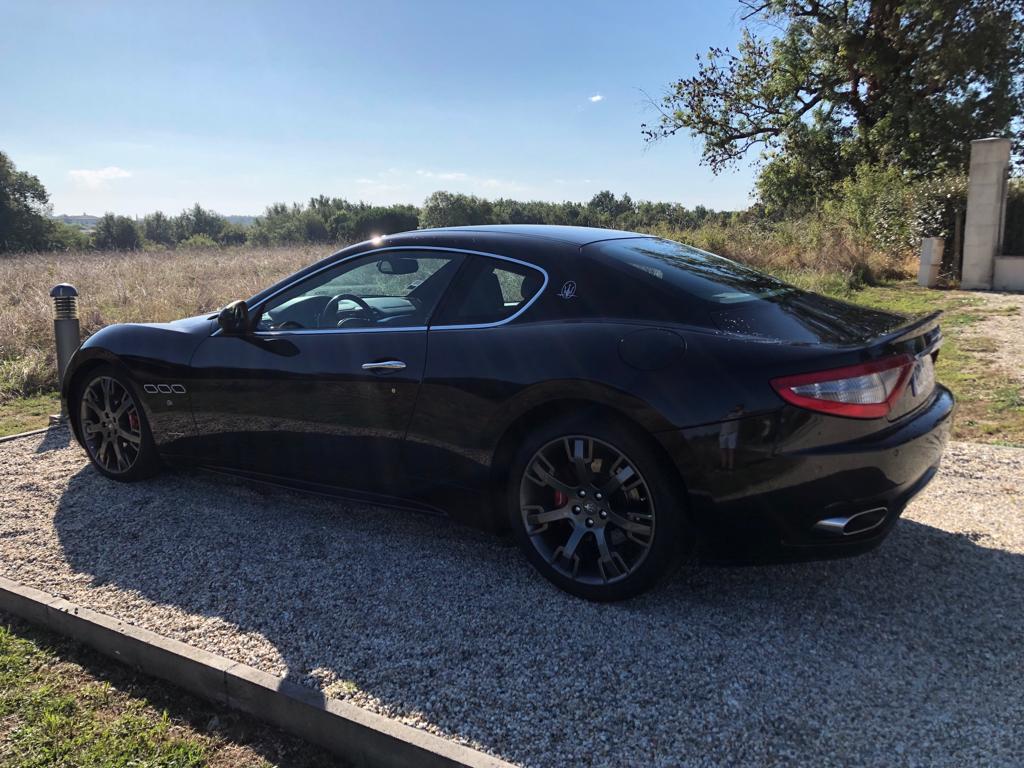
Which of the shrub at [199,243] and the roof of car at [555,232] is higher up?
the shrub at [199,243]

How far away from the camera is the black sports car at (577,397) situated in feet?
8.84

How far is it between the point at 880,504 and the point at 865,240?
689 inches

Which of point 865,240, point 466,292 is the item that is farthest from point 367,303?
point 865,240

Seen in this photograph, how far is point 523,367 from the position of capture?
311 cm

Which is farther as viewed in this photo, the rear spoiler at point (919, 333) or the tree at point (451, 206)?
the tree at point (451, 206)

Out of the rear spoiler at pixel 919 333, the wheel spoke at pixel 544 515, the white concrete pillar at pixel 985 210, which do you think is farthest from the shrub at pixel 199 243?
the rear spoiler at pixel 919 333

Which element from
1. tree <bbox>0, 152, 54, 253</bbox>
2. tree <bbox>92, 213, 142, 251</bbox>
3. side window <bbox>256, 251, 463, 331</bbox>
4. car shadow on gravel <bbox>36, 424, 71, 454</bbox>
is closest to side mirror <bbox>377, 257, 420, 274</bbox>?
side window <bbox>256, 251, 463, 331</bbox>

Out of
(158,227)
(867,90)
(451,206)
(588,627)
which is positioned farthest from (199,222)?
(588,627)

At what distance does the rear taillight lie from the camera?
2633 millimetres

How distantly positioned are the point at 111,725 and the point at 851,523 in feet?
8.82

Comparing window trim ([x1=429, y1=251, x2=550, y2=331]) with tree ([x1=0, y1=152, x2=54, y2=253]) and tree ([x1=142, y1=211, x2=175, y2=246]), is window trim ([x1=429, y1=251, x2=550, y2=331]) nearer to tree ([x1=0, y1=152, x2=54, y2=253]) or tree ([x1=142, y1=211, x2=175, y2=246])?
tree ([x1=0, y1=152, x2=54, y2=253])

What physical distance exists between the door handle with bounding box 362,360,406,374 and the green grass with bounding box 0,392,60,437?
4.46 m

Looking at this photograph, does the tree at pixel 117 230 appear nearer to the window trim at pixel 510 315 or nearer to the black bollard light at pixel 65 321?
the black bollard light at pixel 65 321

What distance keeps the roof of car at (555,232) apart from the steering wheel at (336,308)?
1.57 ft
